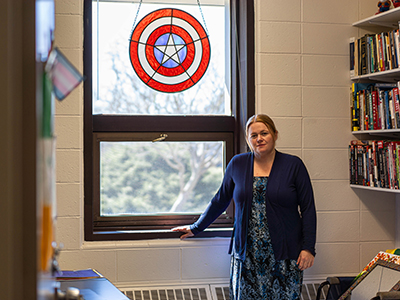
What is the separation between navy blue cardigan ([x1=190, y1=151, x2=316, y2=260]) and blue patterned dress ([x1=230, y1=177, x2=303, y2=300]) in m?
0.04

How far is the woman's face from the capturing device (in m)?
2.34

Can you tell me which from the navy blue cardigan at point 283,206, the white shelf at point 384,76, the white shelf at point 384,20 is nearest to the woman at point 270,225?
the navy blue cardigan at point 283,206

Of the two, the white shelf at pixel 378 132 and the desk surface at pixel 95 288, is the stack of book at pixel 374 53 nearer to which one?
the white shelf at pixel 378 132

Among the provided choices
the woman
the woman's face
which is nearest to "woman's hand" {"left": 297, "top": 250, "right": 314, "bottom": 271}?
the woman

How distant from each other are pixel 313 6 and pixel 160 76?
112 cm

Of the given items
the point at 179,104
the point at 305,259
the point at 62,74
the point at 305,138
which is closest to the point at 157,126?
the point at 179,104

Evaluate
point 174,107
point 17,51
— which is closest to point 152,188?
point 174,107

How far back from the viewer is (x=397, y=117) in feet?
8.32

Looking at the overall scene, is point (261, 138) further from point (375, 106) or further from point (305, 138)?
point (375, 106)

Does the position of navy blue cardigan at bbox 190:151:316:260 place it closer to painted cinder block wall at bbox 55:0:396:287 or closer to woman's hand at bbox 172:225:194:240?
woman's hand at bbox 172:225:194:240

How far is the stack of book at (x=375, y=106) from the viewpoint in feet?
8.40

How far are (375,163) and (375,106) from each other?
357mm

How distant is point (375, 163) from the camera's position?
2672 mm

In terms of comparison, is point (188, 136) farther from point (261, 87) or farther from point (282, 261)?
Answer: point (282, 261)
